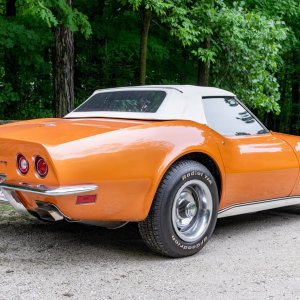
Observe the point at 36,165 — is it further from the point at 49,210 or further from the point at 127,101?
the point at 127,101

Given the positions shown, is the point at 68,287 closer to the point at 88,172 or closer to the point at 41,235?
the point at 88,172

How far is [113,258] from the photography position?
407 cm

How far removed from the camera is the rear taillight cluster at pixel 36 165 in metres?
3.58

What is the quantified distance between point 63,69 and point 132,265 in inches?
267

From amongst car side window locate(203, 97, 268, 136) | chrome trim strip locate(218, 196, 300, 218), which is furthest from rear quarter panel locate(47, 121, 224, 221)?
chrome trim strip locate(218, 196, 300, 218)

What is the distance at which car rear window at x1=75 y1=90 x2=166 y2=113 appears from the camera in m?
4.62

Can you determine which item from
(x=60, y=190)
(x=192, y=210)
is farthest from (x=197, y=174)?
(x=60, y=190)

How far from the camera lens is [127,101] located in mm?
4801

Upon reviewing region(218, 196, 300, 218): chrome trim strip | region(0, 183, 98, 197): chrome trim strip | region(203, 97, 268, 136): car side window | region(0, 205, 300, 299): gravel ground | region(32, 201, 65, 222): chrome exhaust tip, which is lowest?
region(0, 205, 300, 299): gravel ground

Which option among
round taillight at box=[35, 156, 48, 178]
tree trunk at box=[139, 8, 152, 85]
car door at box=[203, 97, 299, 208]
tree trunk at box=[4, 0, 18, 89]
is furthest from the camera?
tree trunk at box=[4, 0, 18, 89]

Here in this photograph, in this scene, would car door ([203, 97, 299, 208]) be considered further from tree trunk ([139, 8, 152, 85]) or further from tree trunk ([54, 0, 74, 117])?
tree trunk ([139, 8, 152, 85])

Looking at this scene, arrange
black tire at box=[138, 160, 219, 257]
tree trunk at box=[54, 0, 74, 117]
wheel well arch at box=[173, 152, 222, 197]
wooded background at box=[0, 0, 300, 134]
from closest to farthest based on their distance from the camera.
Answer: black tire at box=[138, 160, 219, 257], wheel well arch at box=[173, 152, 222, 197], tree trunk at box=[54, 0, 74, 117], wooded background at box=[0, 0, 300, 134]

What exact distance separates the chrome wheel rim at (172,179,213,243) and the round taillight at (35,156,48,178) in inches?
43.1

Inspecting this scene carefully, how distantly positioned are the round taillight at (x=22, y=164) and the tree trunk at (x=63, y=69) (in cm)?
619
